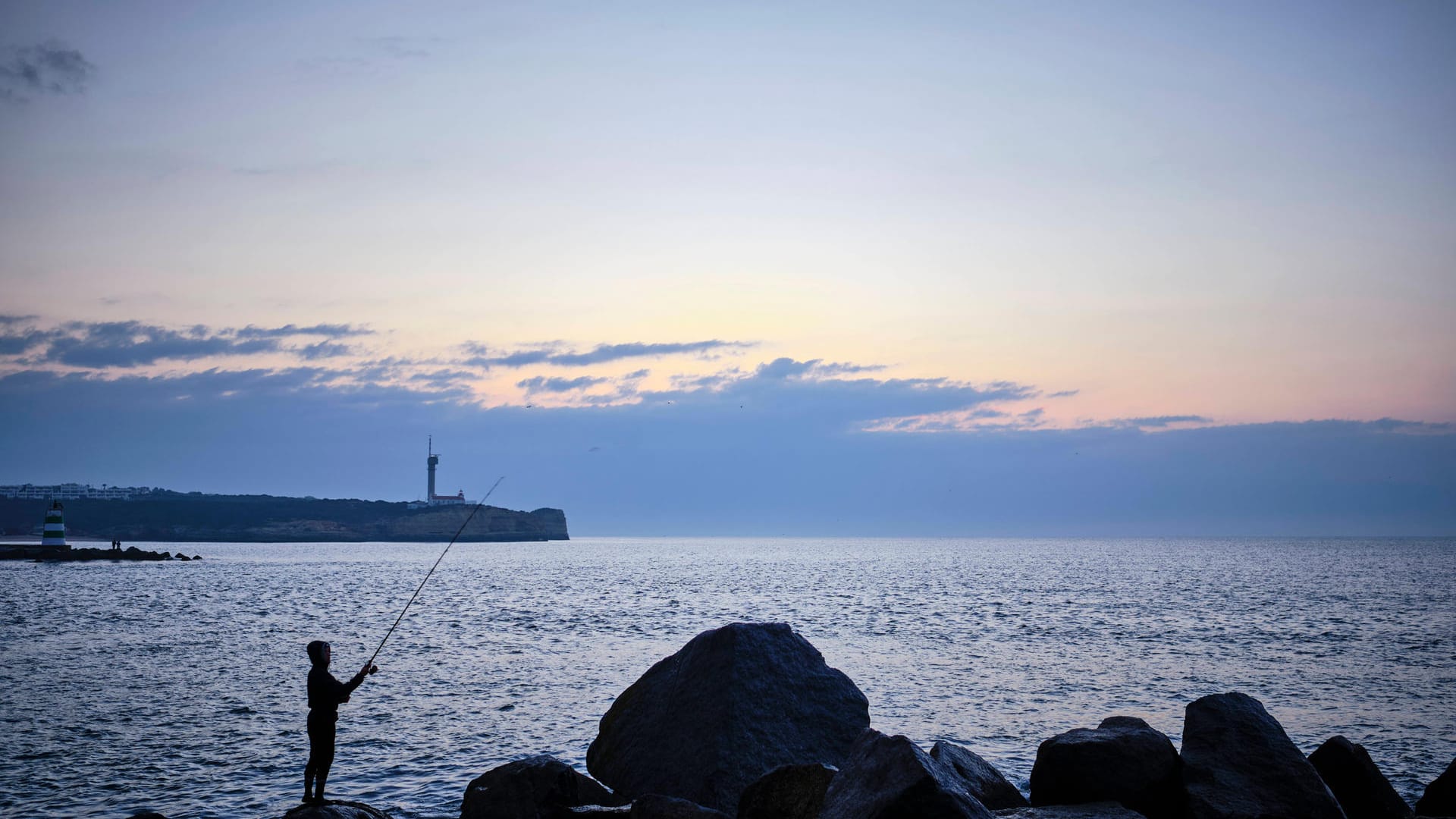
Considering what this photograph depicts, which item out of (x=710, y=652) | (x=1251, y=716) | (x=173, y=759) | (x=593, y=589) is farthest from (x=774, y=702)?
(x=593, y=589)

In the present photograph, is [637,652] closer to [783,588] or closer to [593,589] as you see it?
[593,589]

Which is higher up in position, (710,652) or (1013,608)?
A: (710,652)

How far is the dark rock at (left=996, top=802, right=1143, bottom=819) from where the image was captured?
28.9 ft

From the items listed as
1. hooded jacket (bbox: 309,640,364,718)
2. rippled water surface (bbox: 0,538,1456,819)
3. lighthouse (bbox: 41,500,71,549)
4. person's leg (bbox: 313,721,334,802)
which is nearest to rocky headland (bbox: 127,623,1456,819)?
person's leg (bbox: 313,721,334,802)

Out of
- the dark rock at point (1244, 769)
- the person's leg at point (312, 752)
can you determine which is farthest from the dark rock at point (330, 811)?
the dark rock at point (1244, 769)

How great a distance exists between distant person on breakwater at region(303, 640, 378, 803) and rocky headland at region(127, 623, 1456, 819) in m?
0.53

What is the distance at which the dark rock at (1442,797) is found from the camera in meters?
11.2

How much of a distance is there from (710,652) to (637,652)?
643 inches

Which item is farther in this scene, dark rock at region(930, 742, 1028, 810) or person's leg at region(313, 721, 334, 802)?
dark rock at region(930, 742, 1028, 810)

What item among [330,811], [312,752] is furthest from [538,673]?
[330,811]

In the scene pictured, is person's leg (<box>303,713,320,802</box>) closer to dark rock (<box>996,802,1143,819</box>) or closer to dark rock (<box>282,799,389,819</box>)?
dark rock (<box>282,799,389,819</box>)

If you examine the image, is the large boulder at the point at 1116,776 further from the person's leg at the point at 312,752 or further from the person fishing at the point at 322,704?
the person's leg at the point at 312,752

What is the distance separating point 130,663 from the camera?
2522 centimetres

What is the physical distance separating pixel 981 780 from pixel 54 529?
105242 millimetres
